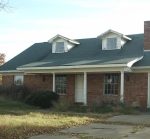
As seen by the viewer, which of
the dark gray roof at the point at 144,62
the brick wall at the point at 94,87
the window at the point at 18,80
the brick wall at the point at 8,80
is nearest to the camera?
the dark gray roof at the point at 144,62

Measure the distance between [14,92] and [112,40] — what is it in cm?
858

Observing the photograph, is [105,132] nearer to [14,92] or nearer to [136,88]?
[136,88]

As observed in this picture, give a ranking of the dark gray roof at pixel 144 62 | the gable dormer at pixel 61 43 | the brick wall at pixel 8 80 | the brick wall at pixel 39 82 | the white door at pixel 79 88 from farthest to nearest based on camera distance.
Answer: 1. the brick wall at pixel 8 80
2. the gable dormer at pixel 61 43
3. the brick wall at pixel 39 82
4. the white door at pixel 79 88
5. the dark gray roof at pixel 144 62

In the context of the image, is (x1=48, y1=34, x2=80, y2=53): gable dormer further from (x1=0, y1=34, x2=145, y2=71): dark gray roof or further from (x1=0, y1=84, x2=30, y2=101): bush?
(x1=0, y1=84, x2=30, y2=101): bush

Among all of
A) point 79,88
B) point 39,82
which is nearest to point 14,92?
point 39,82

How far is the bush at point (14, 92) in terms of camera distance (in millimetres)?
23297

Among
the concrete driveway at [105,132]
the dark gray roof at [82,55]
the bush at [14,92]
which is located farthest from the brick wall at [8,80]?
the concrete driveway at [105,132]

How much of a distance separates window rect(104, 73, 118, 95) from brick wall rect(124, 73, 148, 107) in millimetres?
837

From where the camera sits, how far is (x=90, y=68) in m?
19.7

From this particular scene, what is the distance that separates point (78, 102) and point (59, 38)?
5.83 metres

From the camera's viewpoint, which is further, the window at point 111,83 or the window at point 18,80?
the window at point 18,80

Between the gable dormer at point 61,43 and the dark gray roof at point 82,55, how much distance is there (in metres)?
0.36

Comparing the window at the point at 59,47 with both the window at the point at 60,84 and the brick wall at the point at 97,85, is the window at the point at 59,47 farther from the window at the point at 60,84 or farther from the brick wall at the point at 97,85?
the window at the point at 60,84

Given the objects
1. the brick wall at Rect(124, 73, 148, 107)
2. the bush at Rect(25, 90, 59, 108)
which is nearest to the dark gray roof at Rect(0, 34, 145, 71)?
the brick wall at Rect(124, 73, 148, 107)
